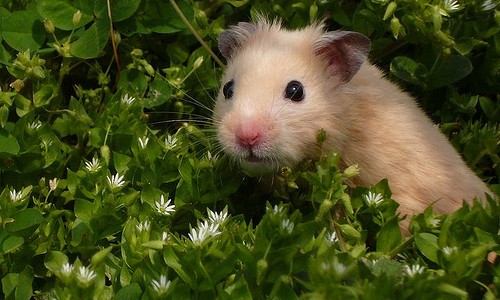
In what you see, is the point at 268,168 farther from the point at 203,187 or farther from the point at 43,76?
the point at 43,76

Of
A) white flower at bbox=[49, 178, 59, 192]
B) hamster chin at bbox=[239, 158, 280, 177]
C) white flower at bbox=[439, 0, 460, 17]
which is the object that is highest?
white flower at bbox=[439, 0, 460, 17]

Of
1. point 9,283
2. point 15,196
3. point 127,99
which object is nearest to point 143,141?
point 127,99

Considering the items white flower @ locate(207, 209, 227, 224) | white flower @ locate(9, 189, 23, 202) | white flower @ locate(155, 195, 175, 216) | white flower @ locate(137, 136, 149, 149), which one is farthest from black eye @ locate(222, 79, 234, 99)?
white flower @ locate(9, 189, 23, 202)

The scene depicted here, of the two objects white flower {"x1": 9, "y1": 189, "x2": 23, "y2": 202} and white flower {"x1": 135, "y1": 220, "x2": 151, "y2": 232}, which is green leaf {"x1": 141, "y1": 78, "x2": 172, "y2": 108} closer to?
white flower {"x1": 9, "y1": 189, "x2": 23, "y2": 202}

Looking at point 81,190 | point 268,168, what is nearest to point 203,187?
point 268,168

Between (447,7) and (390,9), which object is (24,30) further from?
(447,7)

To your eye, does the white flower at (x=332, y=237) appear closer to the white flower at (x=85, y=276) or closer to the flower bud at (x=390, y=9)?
the white flower at (x=85, y=276)
